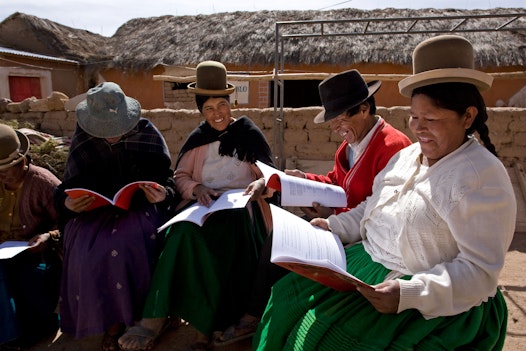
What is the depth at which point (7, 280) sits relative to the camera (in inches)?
104

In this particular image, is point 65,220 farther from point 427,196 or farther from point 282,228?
point 427,196

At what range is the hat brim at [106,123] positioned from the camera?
262 cm

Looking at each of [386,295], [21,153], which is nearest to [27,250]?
[21,153]

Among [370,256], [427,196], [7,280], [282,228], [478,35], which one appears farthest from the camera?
[478,35]

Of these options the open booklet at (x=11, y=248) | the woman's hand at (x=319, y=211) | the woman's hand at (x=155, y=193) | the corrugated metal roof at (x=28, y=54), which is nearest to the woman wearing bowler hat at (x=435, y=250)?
the woman's hand at (x=319, y=211)

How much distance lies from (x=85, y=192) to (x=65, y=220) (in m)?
0.51

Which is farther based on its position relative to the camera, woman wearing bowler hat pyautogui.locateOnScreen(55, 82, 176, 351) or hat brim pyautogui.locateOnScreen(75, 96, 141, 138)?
hat brim pyautogui.locateOnScreen(75, 96, 141, 138)

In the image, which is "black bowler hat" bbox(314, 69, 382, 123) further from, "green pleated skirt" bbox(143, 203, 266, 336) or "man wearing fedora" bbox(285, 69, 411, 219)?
"green pleated skirt" bbox(143, 203, 266, 336)

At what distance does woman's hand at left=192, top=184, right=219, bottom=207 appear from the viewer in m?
2.71

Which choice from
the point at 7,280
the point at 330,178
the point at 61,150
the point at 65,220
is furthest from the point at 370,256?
the point at 61,150

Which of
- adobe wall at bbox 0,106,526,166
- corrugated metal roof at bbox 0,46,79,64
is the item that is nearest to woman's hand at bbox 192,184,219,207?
adobe wall at bbox 0,106,526,166

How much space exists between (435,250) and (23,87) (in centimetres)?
1388

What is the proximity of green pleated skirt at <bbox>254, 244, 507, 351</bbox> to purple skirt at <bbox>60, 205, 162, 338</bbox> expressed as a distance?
3.36 ft

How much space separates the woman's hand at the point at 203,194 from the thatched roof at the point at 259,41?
825 centimetres
